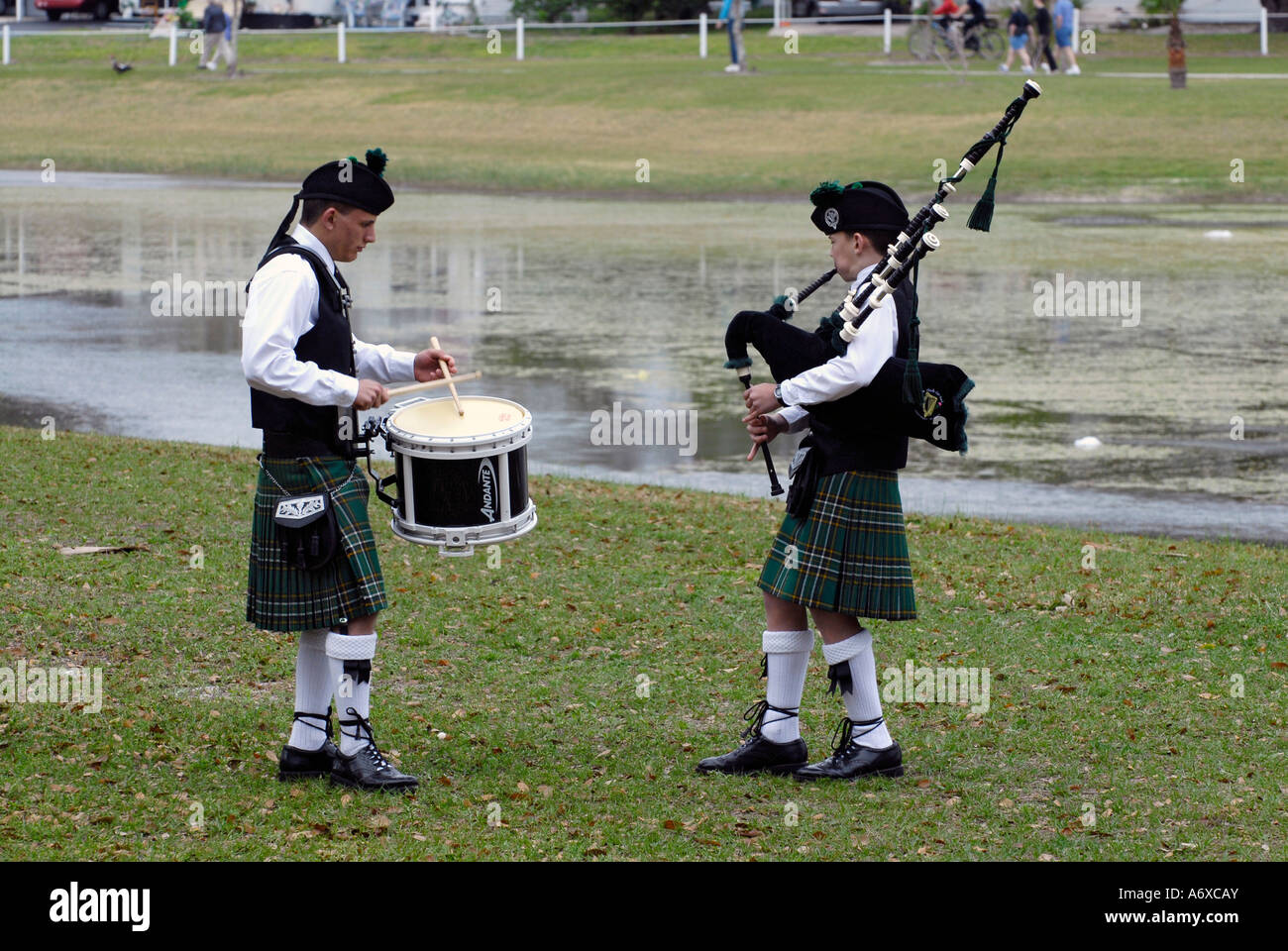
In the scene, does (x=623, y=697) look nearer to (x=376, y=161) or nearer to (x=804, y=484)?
(x=804, y=484)

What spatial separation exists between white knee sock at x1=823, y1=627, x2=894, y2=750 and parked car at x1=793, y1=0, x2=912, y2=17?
44908 mm

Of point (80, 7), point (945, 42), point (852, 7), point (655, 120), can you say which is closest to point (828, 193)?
point (655, 120)

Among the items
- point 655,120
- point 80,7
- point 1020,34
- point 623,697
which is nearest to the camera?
point 623,697

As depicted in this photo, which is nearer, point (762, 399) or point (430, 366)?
point (762, 399)

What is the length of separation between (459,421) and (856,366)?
139 cm

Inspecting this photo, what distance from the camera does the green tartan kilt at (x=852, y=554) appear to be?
564 cm

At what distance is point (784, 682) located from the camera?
232 inches

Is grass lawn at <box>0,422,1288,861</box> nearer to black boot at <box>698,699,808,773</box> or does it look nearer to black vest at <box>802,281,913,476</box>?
black boot at <box>698,699,808,773</box>

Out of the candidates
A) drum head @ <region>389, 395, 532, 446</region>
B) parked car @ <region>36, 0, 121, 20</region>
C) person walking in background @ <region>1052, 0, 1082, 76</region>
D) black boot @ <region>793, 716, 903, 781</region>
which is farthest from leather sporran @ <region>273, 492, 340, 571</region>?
parked car @ <region>36, 0, 121, 20</region>

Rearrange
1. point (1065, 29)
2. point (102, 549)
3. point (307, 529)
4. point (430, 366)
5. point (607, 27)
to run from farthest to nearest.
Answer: point (607, 27)
point (1065, 29)
point (102, 549)
point (430, 366)
point (307, 529)

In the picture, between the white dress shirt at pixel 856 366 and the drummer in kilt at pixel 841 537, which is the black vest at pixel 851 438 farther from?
the white dress shirt at pixel 856 366

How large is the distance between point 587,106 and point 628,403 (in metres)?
22.0

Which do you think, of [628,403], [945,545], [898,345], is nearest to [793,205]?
[628,403]

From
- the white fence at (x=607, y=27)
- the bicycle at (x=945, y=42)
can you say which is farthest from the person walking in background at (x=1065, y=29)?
the white fence at (x=607, y=27)
